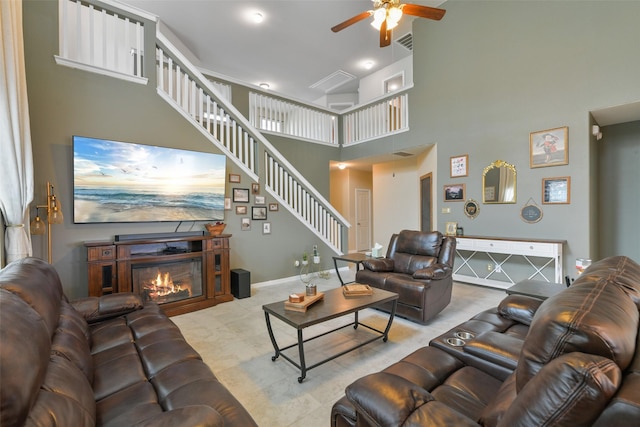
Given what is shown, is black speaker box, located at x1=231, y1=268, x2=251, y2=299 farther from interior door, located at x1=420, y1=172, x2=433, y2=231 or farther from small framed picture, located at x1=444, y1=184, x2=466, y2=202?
interior door, located at x1=420, y1=172, x2=433, y2=231

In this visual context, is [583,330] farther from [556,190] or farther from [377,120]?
[377,120]

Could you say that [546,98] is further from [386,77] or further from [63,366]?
[63,366]

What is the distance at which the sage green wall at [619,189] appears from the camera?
15.1 ft

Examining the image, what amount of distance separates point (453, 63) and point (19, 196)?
6.74 m

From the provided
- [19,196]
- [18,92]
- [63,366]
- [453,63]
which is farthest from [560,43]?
[19,196]

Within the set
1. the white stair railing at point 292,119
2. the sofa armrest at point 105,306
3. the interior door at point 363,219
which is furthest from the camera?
the interior door at point 363,219

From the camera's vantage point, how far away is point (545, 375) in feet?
2.64

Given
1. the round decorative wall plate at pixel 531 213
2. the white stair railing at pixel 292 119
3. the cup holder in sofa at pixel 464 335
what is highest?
the white stair railing at pixel 292 119

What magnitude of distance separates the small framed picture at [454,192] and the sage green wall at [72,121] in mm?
4632

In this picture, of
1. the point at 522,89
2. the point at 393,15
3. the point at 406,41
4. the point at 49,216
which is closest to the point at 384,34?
the point at 393,15

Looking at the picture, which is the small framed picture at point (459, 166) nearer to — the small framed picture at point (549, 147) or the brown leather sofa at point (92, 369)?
the small framed picture at point (549, 147)

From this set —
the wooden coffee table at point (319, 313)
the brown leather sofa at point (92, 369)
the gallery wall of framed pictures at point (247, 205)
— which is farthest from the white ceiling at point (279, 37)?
the brown leather sofa at point (92, 369)

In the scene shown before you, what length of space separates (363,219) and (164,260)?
6951mm

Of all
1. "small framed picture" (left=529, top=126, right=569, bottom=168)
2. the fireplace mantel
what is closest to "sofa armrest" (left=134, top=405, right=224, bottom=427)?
the fireplace mantel
